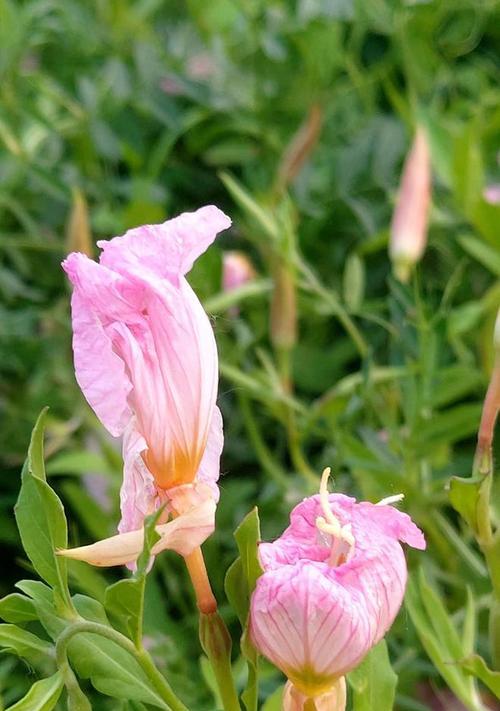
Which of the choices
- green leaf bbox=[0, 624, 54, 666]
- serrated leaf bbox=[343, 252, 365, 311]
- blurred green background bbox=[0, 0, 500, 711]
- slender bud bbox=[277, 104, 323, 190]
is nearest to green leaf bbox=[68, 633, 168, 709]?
green leaf bbox=[0, 624, 54, 666]

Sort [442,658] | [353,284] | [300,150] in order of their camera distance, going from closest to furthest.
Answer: [442,658] → [353,284] → [300,150]

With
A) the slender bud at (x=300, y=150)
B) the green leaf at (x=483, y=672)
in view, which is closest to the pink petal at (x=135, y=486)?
the green leaf at (x=483, y=672)

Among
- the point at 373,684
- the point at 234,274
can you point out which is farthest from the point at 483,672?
the point at 234,274

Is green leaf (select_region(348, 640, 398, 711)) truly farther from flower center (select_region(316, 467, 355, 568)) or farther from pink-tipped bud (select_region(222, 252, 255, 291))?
pink-tipped bud (select_region(222, 252, 255, 291))

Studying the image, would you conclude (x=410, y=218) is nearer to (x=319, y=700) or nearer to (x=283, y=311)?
(x=283, y=311)

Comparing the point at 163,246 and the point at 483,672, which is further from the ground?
the point at 163,246
